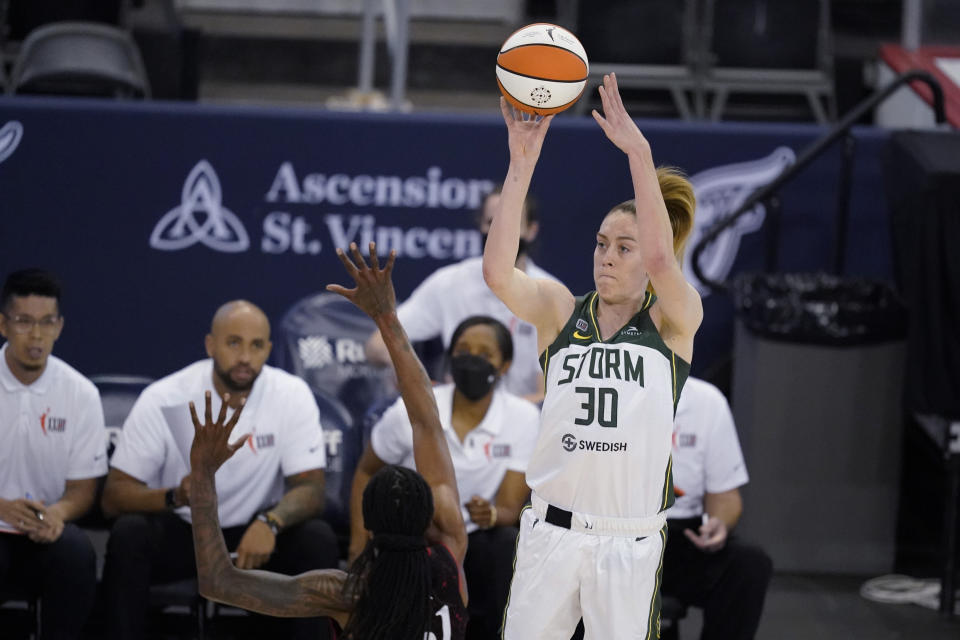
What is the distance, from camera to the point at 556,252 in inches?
273

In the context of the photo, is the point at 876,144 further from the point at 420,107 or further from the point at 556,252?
the point at 420,107

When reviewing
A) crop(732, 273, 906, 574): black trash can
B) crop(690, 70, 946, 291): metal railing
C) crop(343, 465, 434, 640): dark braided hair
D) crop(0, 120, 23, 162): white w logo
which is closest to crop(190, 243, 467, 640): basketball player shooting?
crop(343, 465, 434, 640): dark braided hair

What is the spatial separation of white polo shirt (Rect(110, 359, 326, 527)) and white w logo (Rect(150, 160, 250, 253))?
5.83ft

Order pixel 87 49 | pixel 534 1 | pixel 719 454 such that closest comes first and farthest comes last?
pixel 719 454 < pixel 87 49 < pixel 534 1

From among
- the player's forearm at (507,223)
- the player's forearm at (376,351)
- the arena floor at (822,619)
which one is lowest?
the arena floor at (822,619)

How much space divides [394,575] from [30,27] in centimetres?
705

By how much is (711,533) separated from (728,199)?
242 centimetres

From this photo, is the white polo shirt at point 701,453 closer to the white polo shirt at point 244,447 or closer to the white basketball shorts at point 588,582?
the white polo shirt at point 244,447

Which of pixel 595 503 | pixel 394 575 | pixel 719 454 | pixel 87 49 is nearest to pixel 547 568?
pixel 595 503

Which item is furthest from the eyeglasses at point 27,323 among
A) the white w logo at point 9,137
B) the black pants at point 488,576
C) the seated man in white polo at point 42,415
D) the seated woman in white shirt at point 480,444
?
the white w logo at point 9,137

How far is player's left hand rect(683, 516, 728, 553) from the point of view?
5004 millimetres

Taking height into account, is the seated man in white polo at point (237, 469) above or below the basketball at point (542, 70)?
below

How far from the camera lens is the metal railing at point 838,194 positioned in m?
6.66

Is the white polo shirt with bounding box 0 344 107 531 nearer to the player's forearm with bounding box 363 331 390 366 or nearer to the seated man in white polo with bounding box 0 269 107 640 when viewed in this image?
the seated man in white polo with bounding box 0 269 107 640
